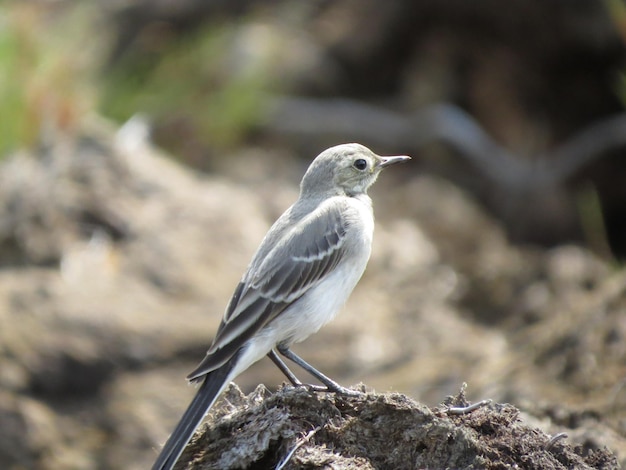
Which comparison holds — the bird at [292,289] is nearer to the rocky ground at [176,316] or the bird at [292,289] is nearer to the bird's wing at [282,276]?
the bird's wing at [282,276]

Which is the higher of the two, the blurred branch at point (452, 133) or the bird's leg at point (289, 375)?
the blurred branch at point (452, 133)

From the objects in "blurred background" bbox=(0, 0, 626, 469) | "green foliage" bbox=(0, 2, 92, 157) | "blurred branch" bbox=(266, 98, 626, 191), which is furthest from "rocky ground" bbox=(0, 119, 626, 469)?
"blurred branch" bbox=(266, 98, 626, 191)

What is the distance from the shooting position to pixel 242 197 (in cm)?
1187

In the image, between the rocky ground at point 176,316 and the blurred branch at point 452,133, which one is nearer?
the rocky ground at point 176,316

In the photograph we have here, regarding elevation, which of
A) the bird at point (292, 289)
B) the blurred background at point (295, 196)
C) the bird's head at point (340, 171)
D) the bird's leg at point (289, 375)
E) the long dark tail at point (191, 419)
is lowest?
the long dark tail at point (191, 419)

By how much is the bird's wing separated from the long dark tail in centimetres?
12

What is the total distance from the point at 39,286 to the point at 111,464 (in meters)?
1.92

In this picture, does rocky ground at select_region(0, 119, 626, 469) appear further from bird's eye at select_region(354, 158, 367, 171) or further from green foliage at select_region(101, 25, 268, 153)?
bird's eye at select_region(354, 158, 367, 171)

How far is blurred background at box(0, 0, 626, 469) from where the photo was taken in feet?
29.8

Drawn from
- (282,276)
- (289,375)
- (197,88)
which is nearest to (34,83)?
(197,88)

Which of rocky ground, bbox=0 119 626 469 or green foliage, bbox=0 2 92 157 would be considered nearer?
rocky ground, bbox=0 119 626 469

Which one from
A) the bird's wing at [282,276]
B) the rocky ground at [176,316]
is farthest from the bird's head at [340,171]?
the rocky ground at [176,316]

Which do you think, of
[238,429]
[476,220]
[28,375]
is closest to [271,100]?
[476,220]

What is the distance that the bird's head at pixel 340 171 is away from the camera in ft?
22.4
